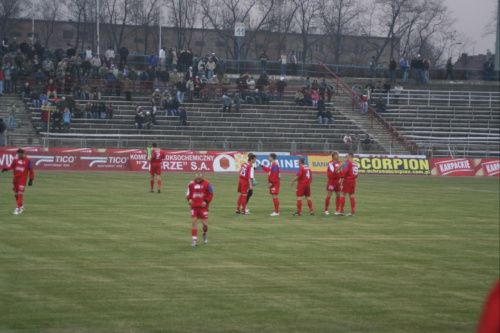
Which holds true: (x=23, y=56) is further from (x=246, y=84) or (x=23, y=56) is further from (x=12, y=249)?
(x=12, y=249)

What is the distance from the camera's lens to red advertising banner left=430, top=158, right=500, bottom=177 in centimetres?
5194

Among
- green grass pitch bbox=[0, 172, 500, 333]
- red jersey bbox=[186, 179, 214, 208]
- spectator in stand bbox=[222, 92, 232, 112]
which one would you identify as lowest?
green grass pitch bbox=[0, 172, 500, 333]

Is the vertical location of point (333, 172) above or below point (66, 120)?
below

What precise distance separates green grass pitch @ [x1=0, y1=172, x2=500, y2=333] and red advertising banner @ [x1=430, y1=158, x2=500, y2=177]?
70.4 feet

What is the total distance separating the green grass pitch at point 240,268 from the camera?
12.3 m

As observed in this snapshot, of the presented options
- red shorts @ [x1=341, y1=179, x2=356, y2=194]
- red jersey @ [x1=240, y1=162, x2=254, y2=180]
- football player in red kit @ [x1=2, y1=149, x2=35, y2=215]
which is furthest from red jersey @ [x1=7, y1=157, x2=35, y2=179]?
red shorts @ [x1=341, y1=179, x2=356, y2=194]

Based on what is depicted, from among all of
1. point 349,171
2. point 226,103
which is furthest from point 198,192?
point 226,103

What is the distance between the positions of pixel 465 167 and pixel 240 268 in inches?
1512

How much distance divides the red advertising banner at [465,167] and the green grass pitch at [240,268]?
70.4 feet

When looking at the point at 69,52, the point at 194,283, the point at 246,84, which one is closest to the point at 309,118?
the point at 246,84

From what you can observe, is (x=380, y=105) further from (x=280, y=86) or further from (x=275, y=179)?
(x=275, y=179)

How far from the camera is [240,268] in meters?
16.6

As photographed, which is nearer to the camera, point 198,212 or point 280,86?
point 198,212

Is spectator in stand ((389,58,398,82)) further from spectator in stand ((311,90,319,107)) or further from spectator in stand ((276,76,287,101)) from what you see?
spectator in stand ((276,76,287,101))
